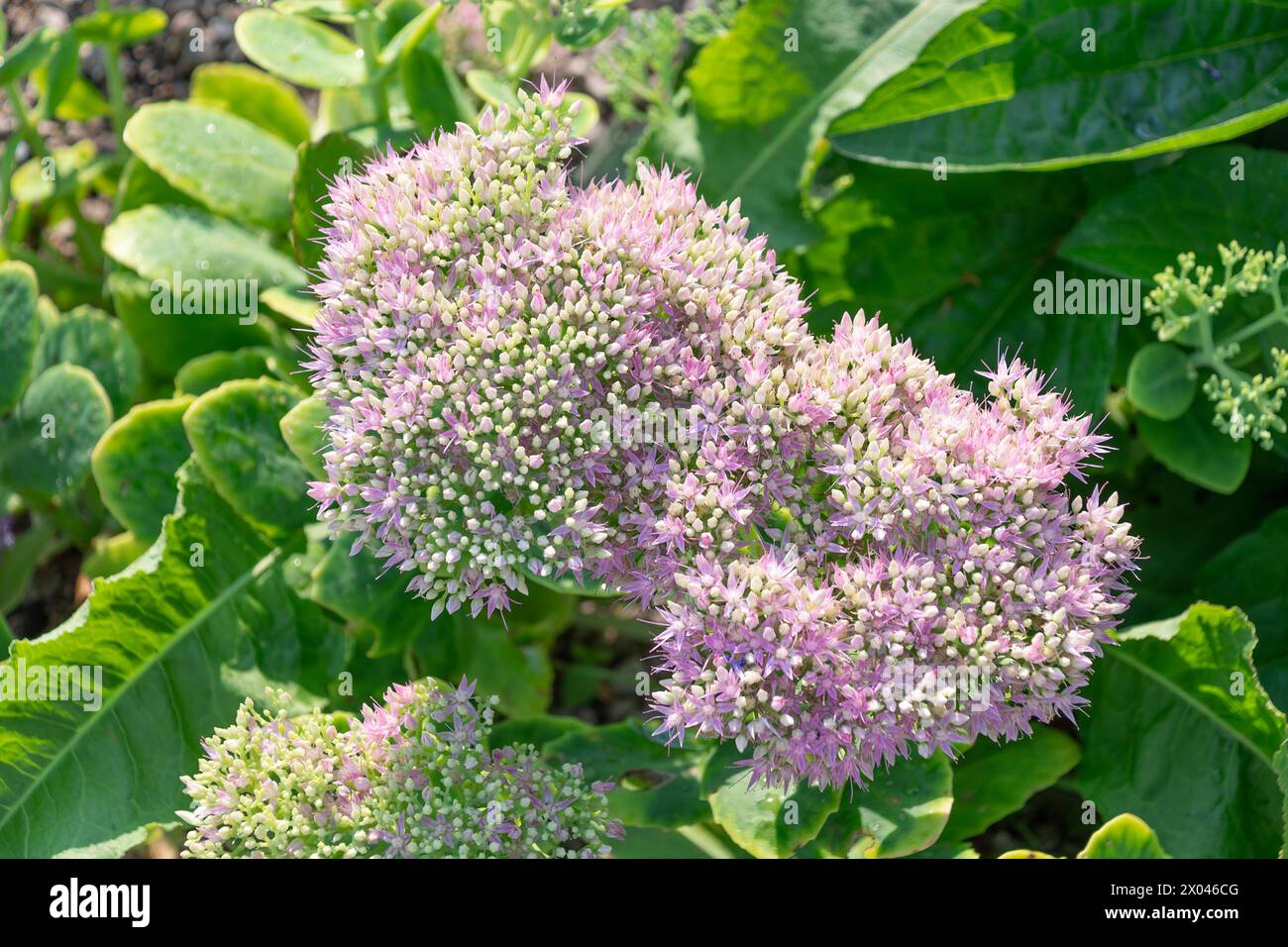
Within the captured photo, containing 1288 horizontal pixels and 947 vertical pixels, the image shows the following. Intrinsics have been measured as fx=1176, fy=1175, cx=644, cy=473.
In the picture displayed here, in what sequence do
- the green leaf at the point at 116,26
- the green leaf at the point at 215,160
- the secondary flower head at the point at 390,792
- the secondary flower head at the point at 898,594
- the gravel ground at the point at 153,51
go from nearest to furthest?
the secondary flower head at the point at 898,594 < the secondary flower head at the point at 390,792 < the green leaf at the point at 215,160 < the green leaf at the point at 116,26 < the gravel ground at the point at 153,51

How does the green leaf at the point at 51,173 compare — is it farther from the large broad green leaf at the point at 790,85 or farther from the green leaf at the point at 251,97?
the large broad green leaf at the point at 790,85

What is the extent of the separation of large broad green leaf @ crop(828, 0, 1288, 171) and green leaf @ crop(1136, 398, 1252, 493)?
2.04 ft

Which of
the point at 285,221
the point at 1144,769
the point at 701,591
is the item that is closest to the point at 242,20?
the point at 285,221

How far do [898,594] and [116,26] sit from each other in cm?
264

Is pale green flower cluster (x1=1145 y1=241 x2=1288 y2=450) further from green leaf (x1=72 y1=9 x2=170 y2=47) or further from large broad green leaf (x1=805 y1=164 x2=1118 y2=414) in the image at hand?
green leaf (x1=72 y1=9 x2=170 y2=47)

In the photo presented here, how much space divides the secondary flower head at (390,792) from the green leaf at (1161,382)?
144 centimetres

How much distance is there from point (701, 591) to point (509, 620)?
43.9 inches

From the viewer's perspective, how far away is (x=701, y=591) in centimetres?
178

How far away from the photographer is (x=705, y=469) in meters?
1.84

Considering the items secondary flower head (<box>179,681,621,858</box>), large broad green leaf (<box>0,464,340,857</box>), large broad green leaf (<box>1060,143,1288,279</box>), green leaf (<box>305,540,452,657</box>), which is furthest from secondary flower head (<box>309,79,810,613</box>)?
large broad green leaf (<box>1060,143,1288,279</box>)

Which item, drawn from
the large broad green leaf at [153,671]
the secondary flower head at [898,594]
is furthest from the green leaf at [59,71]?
the secondary flower head at [898,594]

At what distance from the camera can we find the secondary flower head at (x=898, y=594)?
177 centimetres

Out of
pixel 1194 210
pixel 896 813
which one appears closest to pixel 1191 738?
pixel 896 813

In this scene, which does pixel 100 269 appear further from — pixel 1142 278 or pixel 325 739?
pixel 1142 278
